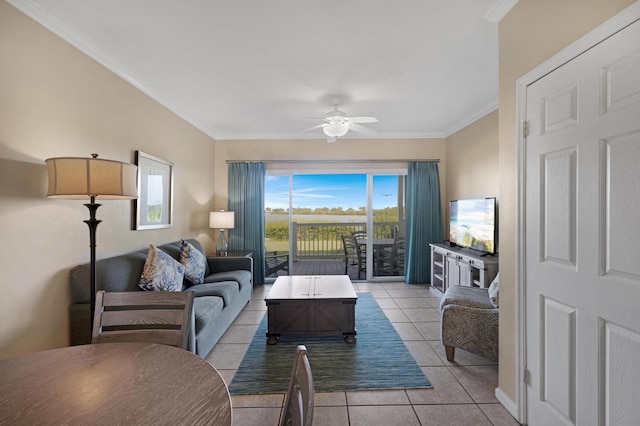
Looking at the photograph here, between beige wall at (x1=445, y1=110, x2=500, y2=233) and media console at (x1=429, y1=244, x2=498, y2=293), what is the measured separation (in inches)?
31.7

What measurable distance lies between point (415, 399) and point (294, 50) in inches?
113

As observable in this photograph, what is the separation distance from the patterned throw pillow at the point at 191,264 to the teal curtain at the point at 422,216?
11.3ft

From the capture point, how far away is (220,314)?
2818 millimetres

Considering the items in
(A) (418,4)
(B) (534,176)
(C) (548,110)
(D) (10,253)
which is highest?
(A) (418,4)

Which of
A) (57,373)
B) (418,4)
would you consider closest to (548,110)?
(418,4)

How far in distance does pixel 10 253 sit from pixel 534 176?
3200mm

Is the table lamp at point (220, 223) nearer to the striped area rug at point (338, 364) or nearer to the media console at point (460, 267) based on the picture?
the striped area rug at point (338, 364)

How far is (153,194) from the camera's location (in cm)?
331

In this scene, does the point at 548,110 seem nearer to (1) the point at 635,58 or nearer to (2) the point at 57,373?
(1) the point at 635,58

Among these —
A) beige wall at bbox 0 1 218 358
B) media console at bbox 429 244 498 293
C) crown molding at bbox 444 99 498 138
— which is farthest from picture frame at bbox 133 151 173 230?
crown molding at bbox 444 99 498 138

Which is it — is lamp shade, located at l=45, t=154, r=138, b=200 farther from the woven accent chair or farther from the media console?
the media console

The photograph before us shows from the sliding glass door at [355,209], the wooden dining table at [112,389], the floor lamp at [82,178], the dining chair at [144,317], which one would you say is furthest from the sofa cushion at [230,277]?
the wooden dining table at [112,389]

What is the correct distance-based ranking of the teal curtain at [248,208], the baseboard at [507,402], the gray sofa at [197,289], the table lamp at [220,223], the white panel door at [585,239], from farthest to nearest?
the teal curtain at [248,208], the table lamp at [220,223], the gray sofa at [197,289], the baseboard at [507,402], the white panel door at [585,239]

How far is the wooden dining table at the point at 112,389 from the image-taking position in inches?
31.0
